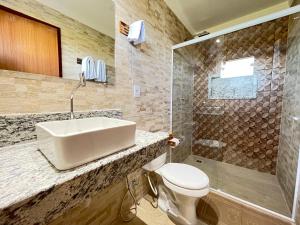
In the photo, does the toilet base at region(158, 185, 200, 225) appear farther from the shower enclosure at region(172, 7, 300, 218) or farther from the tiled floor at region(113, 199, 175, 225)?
the shower enclosure at region(172, 7, 300, 218)

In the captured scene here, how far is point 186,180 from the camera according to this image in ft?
4.01

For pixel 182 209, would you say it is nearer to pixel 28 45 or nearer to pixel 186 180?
pixel 186 180

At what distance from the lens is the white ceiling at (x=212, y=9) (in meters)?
1.83

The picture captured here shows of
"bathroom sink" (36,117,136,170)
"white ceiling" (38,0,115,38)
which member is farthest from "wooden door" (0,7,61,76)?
"bathroom sink" (36,117,136,170)

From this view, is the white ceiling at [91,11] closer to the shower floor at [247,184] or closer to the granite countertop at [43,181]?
the granite countertop at [43,181]

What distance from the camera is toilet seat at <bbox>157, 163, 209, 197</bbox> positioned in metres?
1.14

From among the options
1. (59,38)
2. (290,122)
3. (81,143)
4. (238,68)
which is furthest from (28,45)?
(238,68)

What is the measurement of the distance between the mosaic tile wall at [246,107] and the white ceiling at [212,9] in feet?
1.13

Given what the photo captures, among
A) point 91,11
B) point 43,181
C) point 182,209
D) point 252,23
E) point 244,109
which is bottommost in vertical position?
A: point 182,209

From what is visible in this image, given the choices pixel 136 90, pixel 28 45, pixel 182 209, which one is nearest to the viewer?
pixel 28 45

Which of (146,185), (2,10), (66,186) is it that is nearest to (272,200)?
(146,185)

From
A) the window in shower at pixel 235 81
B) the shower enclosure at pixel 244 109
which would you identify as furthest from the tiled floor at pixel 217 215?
the window in shower at pixel 235 81

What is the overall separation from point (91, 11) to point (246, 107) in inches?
92.2

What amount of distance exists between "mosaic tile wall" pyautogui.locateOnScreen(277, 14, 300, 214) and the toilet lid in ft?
3.17
